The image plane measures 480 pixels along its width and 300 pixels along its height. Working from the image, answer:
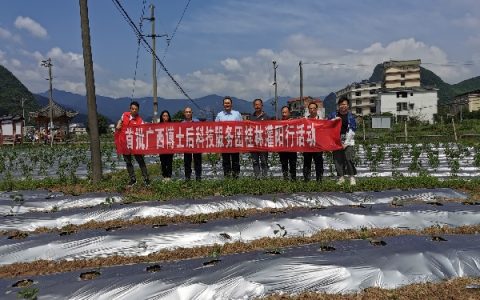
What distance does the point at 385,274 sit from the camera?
4250mm

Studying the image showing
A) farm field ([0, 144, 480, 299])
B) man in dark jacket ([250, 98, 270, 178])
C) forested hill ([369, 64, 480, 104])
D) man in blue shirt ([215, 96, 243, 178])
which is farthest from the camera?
forested hill ([369, 64, 480, 104])

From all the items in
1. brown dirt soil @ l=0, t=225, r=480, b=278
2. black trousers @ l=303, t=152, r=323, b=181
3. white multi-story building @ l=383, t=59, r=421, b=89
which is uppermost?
white multi-story building @ l=383, t=59, r=421, b=89

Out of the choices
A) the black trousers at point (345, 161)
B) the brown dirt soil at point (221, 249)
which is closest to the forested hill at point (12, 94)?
the black trousers at point (345, 161)

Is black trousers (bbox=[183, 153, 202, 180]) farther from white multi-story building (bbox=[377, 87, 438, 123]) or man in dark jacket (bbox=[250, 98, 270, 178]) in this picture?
white multi-story building (bbox=[377, 87, 438, 123])

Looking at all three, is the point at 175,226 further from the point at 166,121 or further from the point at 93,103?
the point at 93,103

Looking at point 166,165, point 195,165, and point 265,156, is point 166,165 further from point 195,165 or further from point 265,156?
point 265,156

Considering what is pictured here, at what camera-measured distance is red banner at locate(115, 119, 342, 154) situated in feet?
31.1

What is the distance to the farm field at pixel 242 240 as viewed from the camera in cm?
409

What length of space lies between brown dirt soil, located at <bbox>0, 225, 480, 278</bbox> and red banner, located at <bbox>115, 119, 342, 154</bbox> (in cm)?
354

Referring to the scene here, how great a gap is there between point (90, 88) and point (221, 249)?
6.56 m

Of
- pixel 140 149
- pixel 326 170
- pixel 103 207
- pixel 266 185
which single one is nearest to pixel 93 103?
pixel 140 149

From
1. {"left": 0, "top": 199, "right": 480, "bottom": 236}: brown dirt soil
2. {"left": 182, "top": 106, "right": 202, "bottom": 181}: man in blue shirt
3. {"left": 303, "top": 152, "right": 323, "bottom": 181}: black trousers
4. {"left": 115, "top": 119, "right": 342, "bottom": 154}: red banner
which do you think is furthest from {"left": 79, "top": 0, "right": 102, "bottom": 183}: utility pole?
{"left": 303, "top": 152, "right": 323, "bottom": 181}: black trousers

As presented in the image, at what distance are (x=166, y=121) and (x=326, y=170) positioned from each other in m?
4.95

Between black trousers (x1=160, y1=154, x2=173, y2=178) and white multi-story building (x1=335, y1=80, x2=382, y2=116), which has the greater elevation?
white multi-story building (x1=335, y1=80, x2=382, y2=116)
